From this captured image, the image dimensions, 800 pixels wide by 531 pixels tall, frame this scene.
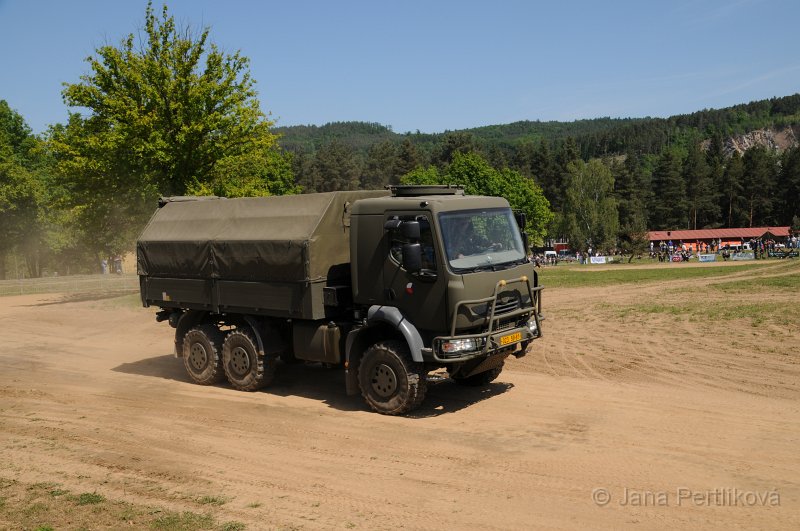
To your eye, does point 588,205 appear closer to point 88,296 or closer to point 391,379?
point 88,296

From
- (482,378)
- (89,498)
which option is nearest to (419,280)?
(482,378)

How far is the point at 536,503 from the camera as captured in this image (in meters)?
7.02

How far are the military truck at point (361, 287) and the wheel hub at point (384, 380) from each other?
0.02 metres

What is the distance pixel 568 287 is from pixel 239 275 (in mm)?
22066

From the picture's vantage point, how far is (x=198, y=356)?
13.5 meters

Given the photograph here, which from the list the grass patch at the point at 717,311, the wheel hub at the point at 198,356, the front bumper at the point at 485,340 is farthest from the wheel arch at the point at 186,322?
the grass patch at the point at 717,311

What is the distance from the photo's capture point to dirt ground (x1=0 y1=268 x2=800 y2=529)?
6910 mm

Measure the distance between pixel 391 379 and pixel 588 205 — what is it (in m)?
93.6

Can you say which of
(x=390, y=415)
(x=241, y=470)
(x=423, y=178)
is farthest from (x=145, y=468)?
(x=423, y=178)

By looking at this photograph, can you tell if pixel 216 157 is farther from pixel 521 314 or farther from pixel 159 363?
pixel 521 314

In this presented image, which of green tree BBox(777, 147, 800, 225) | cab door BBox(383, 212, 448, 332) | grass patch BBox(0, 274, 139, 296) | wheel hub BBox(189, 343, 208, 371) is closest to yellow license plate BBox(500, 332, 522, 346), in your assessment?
cab door BBox(383, 212, 448, 332)

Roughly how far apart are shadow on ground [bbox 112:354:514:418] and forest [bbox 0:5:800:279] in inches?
630

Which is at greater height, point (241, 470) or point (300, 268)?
point (300, 268)

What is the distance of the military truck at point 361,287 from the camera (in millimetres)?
10125
